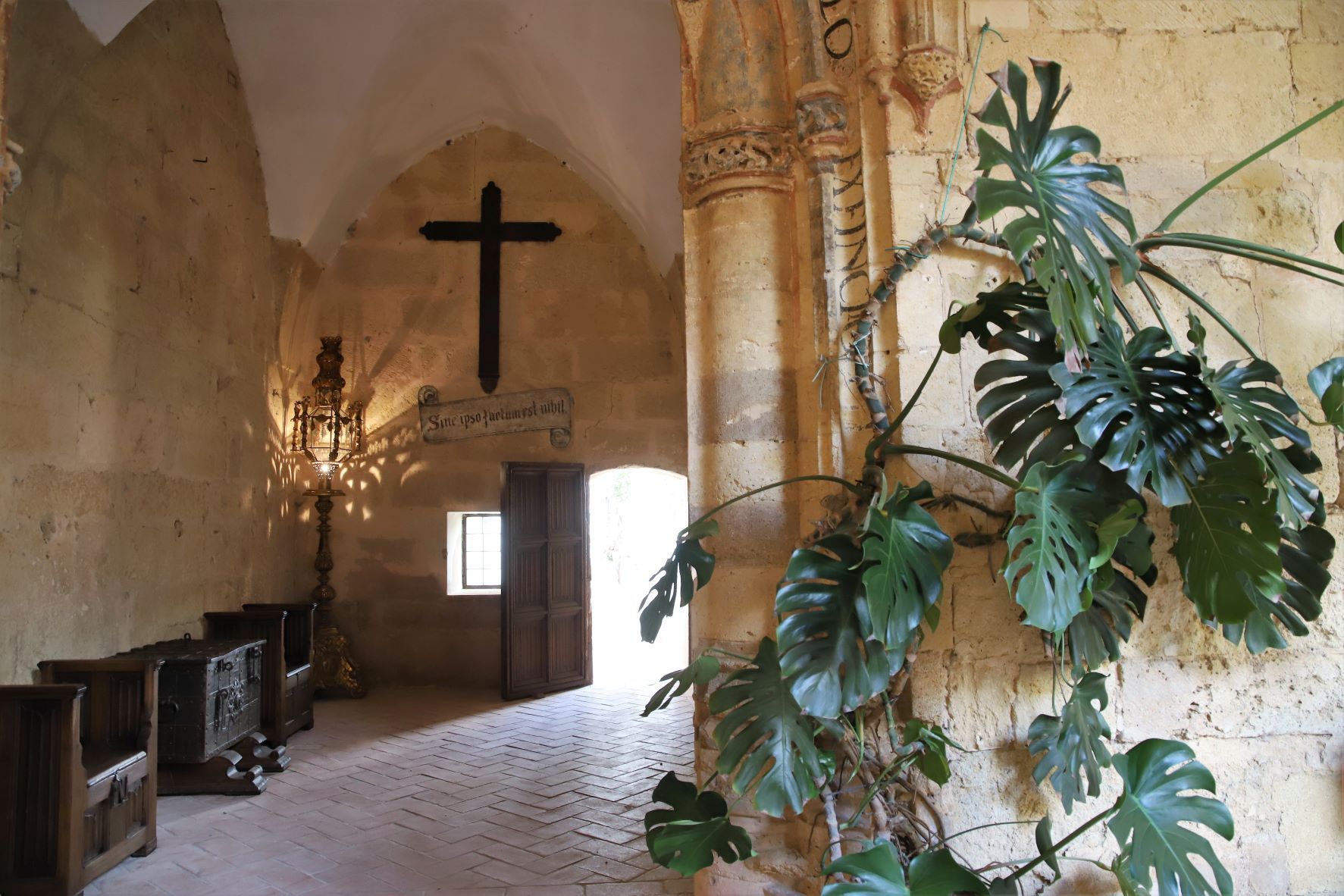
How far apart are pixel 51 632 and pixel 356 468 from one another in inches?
135

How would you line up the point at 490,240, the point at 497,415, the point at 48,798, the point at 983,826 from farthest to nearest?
1. the point at 490,240
2. the point at 497,415
3. the point at 48,798
4. the point at 983,826

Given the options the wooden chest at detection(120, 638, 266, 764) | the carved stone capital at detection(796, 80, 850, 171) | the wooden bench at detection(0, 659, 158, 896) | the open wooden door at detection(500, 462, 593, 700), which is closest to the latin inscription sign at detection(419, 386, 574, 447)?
the open wooden door at detection(500, 462, 593, 700)

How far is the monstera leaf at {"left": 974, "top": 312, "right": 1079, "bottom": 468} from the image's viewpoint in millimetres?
2072

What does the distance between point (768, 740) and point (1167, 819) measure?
88 centimetres

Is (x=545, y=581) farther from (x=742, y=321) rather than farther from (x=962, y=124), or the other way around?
(x=962, y=124)

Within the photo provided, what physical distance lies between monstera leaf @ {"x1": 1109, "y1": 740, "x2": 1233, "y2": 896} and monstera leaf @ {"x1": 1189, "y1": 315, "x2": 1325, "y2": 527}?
24.0 inches

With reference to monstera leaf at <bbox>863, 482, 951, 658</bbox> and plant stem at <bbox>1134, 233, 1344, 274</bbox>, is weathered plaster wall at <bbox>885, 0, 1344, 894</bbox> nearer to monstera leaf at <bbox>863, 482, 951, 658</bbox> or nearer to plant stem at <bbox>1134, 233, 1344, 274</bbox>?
plant stem at <bbox>1134, 233, 1344, 274</bbox>

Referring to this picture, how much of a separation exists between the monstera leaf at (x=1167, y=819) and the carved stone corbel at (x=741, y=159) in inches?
75.1

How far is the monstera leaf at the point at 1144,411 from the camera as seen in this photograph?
77.0 inches

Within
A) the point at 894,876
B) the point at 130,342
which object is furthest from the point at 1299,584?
the point at 130,342

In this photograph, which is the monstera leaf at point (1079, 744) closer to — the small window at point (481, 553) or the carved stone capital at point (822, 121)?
the carved stone capital at point (822, 121)

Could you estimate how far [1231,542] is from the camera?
190 centimetres

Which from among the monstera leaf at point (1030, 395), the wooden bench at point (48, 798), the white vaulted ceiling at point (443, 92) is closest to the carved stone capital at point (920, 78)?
the monstera leaf at point (1030, 395)

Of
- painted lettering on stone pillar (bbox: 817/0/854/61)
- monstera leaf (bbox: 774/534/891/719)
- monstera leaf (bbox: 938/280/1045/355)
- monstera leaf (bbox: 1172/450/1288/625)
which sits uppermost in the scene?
painted lettering on stone pillar (bbox: 817/0/854/61)
